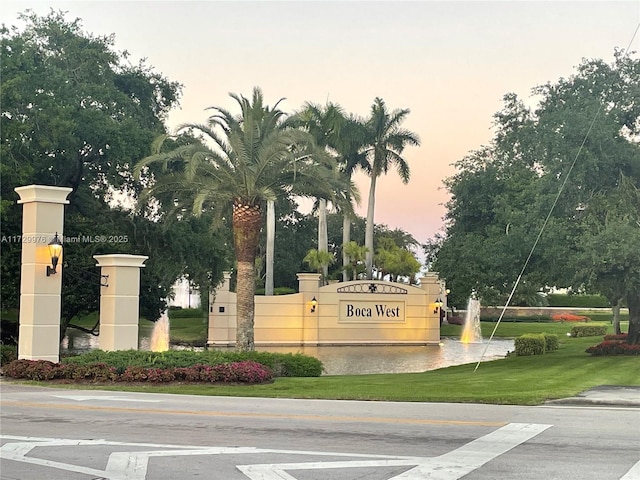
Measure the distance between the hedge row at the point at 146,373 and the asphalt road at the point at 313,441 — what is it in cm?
372

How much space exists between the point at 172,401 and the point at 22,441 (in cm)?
497

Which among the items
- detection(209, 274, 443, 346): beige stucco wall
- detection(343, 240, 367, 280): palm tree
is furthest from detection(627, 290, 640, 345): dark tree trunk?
detection(343, 240, 367, 280): palm tree

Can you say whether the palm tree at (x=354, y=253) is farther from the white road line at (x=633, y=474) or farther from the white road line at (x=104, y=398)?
the white road line at (x=633, y=474)

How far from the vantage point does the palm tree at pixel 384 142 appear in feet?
167

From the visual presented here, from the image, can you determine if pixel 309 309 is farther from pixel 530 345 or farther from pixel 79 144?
pixel 79 144

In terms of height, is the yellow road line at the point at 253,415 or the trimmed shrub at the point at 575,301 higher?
the trimmed shrub at the point at 575,301

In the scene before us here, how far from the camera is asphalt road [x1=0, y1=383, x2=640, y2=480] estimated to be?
27.9 feet

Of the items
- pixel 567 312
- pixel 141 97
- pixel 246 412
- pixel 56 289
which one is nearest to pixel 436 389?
pixel 246 412

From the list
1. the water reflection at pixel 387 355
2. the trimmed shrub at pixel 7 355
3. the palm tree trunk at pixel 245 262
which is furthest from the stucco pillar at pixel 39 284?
the water reflection at pixel 387 355

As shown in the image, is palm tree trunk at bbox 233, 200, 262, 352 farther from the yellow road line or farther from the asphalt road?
the yellow road line

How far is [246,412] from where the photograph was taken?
1341 cm

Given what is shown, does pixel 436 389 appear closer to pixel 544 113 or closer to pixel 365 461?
pixel 365 461

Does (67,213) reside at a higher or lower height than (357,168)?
lower

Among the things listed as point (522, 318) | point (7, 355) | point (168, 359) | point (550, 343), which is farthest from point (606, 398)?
point (522, 318)
